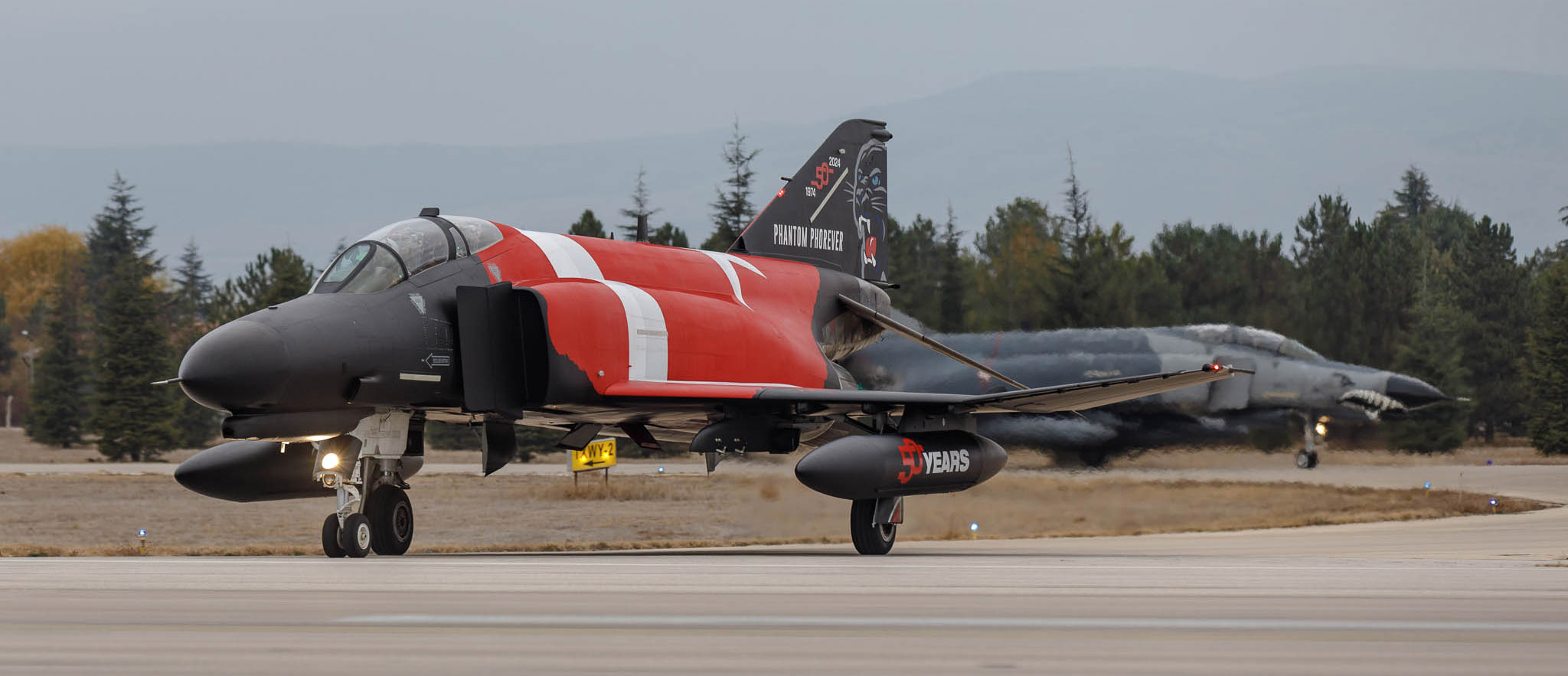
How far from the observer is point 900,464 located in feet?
41.2

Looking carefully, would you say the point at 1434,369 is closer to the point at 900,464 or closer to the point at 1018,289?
the point at 1018,289

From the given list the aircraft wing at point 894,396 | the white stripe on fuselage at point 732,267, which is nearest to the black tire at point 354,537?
the aircraft wing at point 894,396

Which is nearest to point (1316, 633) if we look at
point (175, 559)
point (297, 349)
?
point (297, 349)

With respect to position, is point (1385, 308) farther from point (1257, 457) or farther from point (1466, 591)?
point (1466, 591)

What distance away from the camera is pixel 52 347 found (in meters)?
52.8

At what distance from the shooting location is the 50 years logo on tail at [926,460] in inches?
498

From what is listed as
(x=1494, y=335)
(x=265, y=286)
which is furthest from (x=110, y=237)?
(x=1494, y=335)

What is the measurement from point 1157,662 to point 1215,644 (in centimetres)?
56

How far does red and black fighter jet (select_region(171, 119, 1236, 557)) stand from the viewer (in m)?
11.0

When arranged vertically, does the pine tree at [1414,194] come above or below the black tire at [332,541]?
above

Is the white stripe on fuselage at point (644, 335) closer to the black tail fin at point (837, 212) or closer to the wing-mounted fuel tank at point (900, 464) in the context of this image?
the wing-mounted fuel tank at point (900, 464)

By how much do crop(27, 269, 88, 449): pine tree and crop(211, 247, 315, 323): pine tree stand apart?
556 centimetres

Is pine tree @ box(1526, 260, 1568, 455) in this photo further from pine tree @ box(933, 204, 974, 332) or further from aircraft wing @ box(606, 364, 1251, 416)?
aircraft wing @ box(606, 364, 1251, 416)

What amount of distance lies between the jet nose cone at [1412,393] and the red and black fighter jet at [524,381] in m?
12.6
